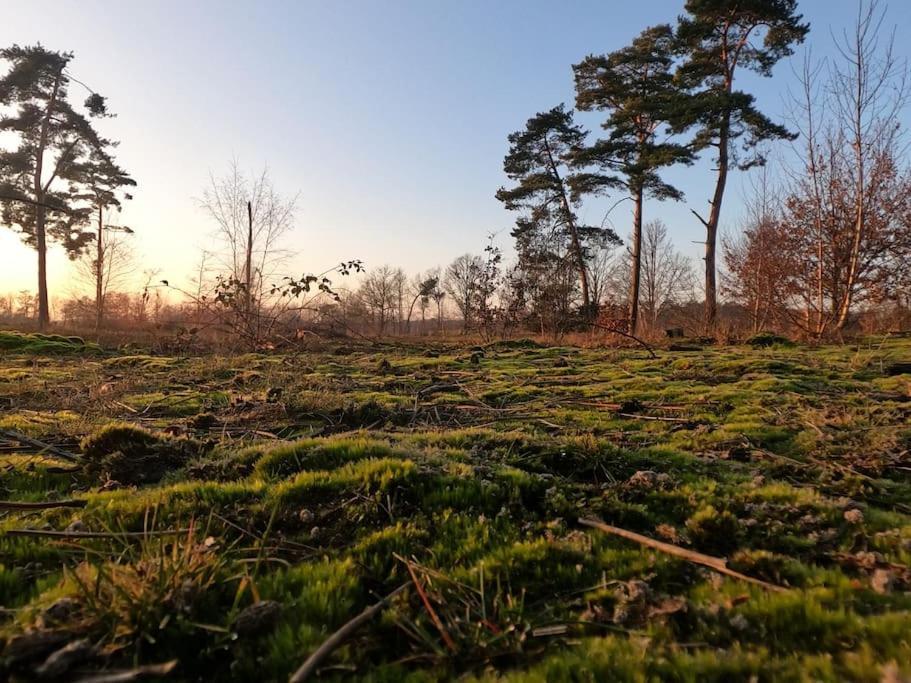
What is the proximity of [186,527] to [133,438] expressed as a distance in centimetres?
207

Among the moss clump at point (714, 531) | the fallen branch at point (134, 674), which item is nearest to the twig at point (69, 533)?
the fallen branch at point (134, 674)

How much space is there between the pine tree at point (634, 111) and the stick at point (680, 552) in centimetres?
2318

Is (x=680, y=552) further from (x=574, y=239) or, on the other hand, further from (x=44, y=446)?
(x=574, y=239)

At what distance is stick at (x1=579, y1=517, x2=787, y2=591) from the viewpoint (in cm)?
221

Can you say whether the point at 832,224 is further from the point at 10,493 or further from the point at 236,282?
the point at 10,493

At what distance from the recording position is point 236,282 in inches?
631

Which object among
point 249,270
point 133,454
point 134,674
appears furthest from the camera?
point 249,270

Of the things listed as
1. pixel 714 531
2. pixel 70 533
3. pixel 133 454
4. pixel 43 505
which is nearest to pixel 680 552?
pixel 714 531

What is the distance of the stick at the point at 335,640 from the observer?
1599 mm

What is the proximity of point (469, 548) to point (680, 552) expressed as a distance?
44.3 inches

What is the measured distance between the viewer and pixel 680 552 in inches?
97.6

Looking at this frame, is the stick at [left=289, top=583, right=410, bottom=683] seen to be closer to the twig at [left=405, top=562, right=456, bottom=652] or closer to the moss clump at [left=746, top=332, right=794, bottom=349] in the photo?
the twig at [left=405, top=562, right=456, bottom=652]

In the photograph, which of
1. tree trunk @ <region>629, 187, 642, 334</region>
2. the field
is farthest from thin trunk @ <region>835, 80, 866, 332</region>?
the field

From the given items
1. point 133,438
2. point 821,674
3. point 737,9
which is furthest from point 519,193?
point 821,674
